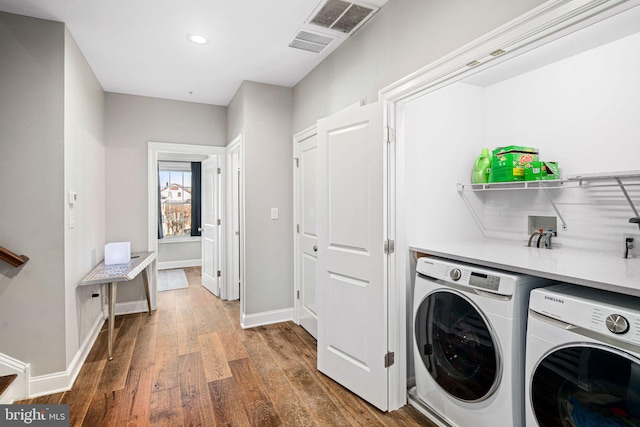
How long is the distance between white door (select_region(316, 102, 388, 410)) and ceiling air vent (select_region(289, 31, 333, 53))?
71cm

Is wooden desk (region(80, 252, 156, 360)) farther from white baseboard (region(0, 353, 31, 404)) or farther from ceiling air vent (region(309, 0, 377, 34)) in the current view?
ceiling air vent (region(309, 0, 377, 34))

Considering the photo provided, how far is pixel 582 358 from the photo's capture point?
1.24m

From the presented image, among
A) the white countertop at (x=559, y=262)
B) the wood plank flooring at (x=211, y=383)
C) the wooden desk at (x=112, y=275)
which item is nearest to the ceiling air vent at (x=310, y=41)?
the white countertop at (x=559, y=262)

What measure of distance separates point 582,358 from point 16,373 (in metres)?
3.12

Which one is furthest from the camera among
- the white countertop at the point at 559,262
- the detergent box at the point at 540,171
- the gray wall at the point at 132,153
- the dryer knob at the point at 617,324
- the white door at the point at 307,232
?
the gray wall at the point at 132,153

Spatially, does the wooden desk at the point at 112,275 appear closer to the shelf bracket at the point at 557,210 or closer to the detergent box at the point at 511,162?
the detergent box at the point at 511,162

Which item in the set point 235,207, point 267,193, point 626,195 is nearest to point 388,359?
point 626,195

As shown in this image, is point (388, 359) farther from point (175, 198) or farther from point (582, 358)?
point (175, 198)

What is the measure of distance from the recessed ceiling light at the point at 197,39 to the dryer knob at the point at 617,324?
2927 millimetres

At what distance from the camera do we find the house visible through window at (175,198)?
683 cm

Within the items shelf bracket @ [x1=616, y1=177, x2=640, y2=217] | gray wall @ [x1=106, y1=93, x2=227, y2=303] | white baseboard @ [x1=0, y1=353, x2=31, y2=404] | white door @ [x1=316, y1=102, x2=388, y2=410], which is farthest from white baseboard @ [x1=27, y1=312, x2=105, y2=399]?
shelf bracket @ [x1=616, y1=177, x2=640, y2=217]

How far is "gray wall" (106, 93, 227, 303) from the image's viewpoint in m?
3.79

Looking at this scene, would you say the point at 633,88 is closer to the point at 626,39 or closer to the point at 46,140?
the point at 626,39

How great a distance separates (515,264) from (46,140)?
2.93 m
